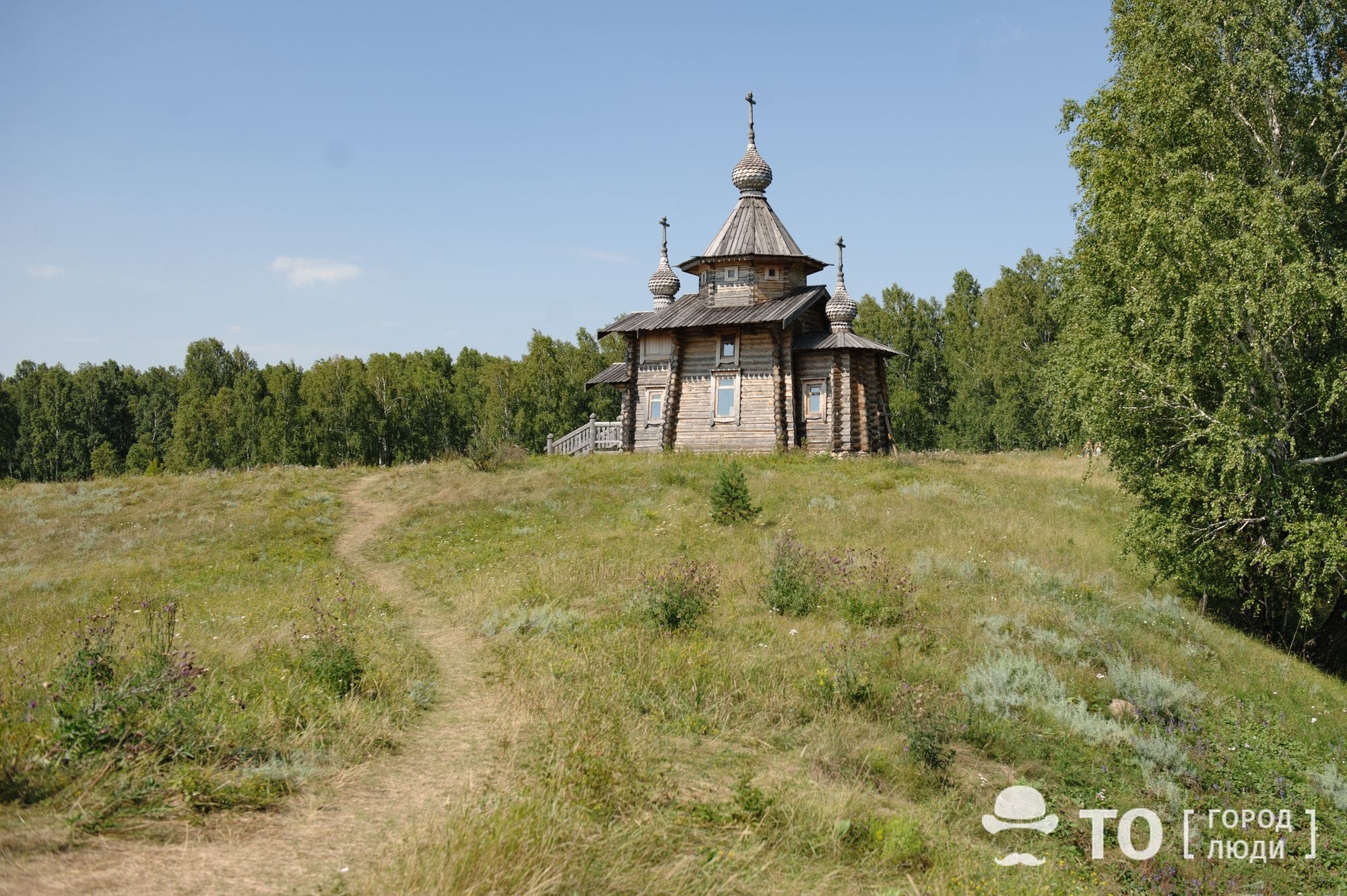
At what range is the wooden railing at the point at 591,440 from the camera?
36562 mm

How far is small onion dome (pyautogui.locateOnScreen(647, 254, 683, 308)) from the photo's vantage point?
3641cm

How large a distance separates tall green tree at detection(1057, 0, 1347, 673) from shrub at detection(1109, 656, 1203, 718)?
466 cm

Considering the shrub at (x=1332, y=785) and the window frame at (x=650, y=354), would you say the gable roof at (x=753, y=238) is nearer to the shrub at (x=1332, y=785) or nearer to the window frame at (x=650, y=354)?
the window frame at (x=650, y=354)

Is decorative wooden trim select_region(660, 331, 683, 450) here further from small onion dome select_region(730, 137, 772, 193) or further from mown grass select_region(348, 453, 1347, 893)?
mown grass select_region(348, 453, 1347, 893)

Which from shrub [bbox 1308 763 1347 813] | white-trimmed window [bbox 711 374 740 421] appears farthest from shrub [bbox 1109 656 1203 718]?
white-trimmed window [bbox 711 374 740 421]

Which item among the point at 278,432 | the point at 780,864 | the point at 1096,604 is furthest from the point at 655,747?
the point at 278,432

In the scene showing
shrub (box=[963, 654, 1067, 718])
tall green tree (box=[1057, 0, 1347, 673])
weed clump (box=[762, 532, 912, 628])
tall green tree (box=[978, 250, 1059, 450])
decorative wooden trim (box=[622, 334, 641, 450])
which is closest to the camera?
shrub (box=[963, 654, 1067, 718])

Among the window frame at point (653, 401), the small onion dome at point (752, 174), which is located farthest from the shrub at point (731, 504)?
the small onion dome at point (752, 174)

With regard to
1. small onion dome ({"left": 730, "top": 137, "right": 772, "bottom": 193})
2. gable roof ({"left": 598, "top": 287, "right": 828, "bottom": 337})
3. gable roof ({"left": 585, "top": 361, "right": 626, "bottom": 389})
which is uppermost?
small onion dome ({"left": 730, "top": 137, "right": 772, "bottom": 193})

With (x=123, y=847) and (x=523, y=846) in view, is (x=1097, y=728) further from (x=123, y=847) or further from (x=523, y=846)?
(x=123, y=847)

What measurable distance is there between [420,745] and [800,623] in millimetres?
6160

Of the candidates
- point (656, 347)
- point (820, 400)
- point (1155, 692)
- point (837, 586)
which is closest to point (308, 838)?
point (837, 586)

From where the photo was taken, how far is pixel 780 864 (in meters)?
6.57
